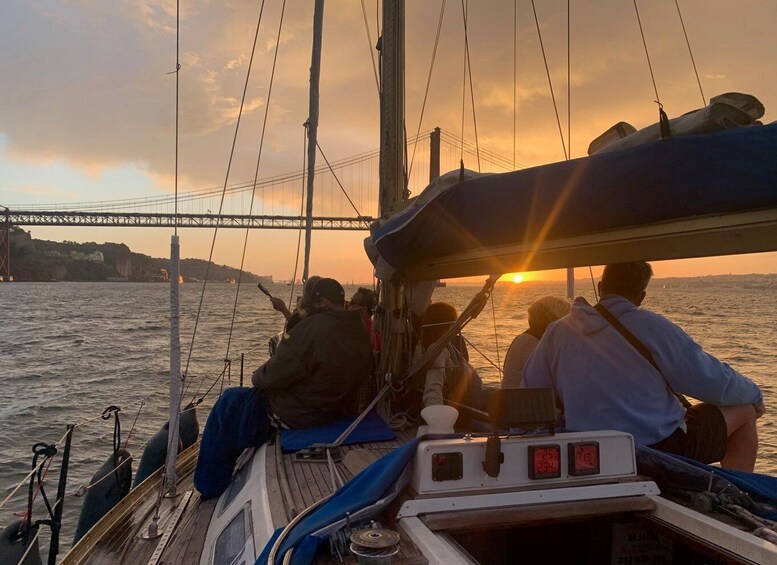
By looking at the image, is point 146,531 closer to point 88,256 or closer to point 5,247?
point 5,247

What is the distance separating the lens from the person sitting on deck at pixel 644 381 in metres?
2.29

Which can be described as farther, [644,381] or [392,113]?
[392,113]

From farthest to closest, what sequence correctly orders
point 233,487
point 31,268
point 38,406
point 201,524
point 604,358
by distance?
point 31,268 → point 38,406 → point 233,487 → point 201,524 → point 604,358

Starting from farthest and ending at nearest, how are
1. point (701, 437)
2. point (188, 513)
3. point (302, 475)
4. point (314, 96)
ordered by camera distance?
point (314, 96) < point (188, 513) < point (302, 475) < point (701, 437)

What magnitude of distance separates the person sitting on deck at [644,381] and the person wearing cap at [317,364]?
1355 millimetres

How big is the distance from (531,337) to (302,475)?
5.41 ft

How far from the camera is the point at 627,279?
8.11 feet

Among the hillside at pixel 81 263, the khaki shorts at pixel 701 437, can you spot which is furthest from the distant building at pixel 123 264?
the khaki shorts at pixel 701 437

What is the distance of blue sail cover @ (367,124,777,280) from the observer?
1671 millimetres

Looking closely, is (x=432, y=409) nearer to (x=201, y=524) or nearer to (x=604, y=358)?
(x=604, y=358)

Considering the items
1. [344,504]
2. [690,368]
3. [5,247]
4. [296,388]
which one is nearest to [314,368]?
[296,388]

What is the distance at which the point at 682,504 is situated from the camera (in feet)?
6.19

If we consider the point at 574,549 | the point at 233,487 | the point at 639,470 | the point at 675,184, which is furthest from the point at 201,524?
the point at 675,184

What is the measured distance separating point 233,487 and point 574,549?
186 cm
